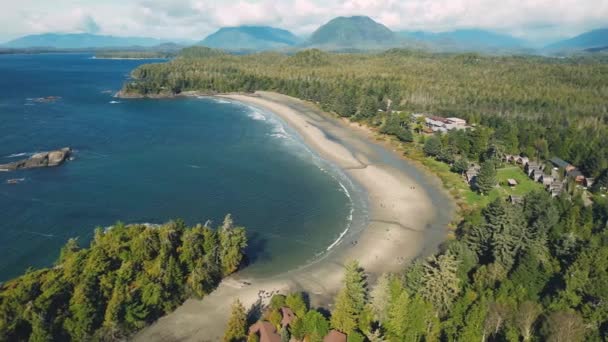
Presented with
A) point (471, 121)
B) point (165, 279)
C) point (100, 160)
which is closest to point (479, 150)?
point (471, 121)

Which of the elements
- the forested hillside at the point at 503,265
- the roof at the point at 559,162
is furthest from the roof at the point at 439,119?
the roof at the point at 559,162

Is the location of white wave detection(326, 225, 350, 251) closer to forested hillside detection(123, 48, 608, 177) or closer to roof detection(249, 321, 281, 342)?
roof detection(249, 321, 281, 342)

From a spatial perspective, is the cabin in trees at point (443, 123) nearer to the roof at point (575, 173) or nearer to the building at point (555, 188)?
the roof at point (575, 173)

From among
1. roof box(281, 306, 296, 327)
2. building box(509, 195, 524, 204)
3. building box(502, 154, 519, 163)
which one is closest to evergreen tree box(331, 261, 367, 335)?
roof box(281, 306, 296, 327)

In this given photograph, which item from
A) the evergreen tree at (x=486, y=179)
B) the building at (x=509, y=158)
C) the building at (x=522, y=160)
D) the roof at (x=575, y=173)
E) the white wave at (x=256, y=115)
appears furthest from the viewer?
the white wave at (x=256, y=115)

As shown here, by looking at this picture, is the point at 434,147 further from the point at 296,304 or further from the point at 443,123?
the point at 296,304

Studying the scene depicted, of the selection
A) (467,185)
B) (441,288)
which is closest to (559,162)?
(467,185)
